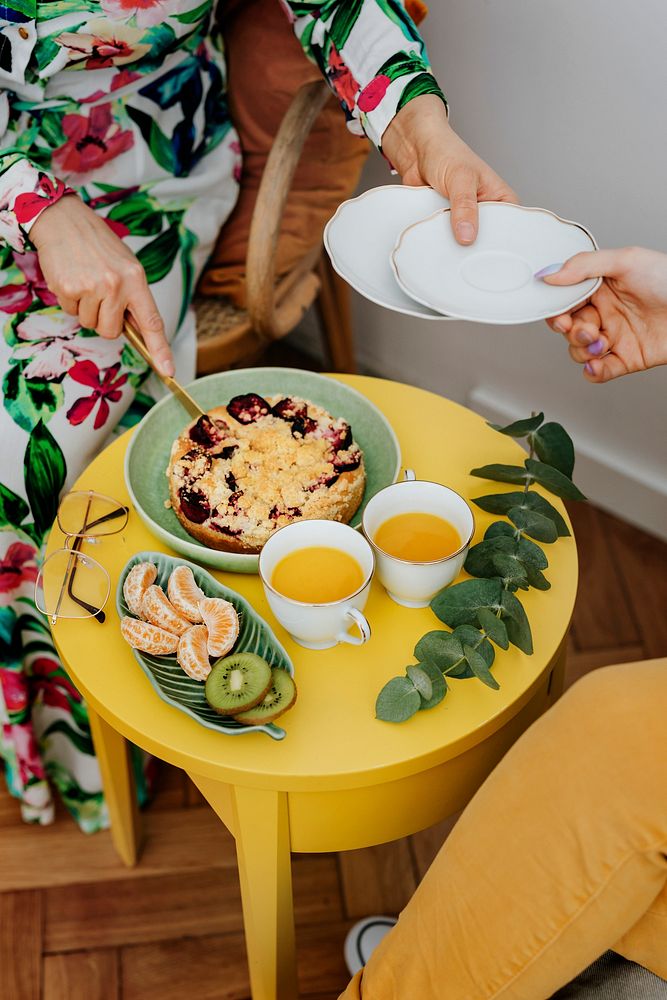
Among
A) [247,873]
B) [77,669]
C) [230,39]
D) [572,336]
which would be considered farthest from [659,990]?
[230,39]

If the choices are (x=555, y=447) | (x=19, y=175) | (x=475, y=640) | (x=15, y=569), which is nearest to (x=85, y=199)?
(x=19, y=175)

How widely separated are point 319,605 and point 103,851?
773 mm

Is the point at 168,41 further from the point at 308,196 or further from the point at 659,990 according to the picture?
the point at 659,990

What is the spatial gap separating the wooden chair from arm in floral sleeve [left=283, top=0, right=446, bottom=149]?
113 mm

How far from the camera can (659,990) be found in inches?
30.0

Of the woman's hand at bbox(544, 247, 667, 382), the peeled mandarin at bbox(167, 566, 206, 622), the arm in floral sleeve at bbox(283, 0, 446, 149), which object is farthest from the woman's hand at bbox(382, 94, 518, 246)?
the peeled mandarin at bbox(167, 566, 206, 622)

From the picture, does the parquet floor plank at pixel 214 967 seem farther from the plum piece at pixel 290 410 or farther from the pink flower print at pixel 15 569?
the plum piece at pixel 290 410

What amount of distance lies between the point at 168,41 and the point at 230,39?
11.2 inches

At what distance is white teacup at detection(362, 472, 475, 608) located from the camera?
2.84 ft

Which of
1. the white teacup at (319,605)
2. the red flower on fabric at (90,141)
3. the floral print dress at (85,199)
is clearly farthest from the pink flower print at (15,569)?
the red flower on fabric at (90,141)

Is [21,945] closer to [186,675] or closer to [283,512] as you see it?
[186,675]

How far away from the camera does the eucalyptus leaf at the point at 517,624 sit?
843 mm

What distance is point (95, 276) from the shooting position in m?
1.05

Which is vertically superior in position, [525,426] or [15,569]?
[525,426]
